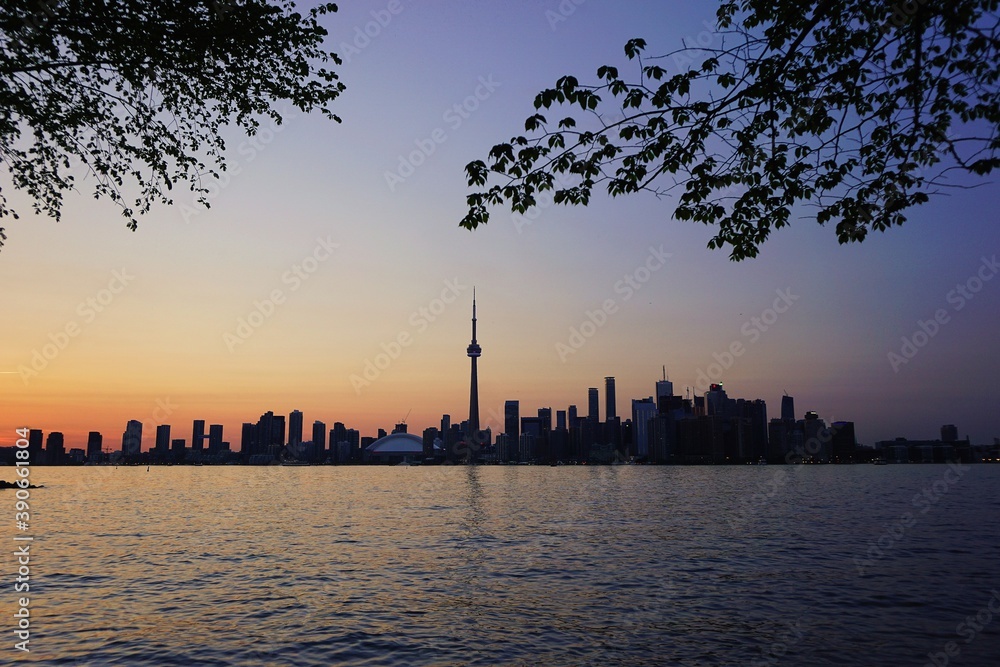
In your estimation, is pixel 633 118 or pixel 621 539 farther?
pixel 621 539

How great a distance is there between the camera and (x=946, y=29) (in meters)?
10.2

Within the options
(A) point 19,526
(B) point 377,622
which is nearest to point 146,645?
(B) point 377,622

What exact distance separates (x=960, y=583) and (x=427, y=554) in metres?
26.7

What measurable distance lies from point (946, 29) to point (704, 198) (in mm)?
4194

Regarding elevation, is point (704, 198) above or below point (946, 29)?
below

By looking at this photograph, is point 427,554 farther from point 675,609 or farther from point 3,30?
point 3,30

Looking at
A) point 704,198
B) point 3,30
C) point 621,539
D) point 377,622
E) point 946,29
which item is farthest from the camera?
point 621,539

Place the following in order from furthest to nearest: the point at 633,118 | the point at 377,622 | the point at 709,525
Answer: the point at 709,525
the point at 377,622
the point at 633,118

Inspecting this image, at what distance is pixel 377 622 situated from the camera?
2280 centimetres

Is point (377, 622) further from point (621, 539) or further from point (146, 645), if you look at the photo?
point (621, 539)

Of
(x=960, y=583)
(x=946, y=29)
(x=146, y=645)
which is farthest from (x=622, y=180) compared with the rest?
(x=960, y=583)

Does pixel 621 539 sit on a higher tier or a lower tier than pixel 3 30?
lower

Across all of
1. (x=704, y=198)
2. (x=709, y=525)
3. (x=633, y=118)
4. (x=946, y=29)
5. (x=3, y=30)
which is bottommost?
(x=709, y=525)

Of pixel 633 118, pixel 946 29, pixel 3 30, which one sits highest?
pixel 3 30
